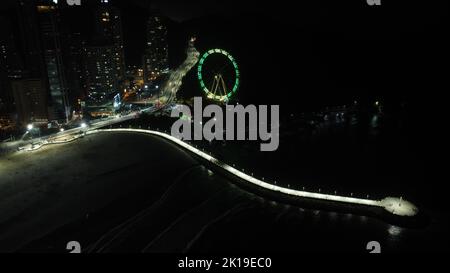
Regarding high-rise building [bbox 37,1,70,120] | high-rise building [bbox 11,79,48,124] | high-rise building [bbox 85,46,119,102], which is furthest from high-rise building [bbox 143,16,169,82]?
high-rise building [bbox 11,79,48,124]

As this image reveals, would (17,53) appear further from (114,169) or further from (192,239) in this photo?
(192,239)

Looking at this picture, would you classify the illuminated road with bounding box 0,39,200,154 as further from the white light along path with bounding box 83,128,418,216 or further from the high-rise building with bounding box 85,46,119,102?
the white light along path with bounding box 83,128,418,216

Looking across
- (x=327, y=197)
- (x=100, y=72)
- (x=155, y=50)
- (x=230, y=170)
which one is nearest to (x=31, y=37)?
(x=100, y=72)

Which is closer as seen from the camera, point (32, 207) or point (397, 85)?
point (32, 207)

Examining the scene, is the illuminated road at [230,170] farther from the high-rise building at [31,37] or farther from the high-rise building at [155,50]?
the high-rise building at [155,50]

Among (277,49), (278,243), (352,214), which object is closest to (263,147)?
(352,214)

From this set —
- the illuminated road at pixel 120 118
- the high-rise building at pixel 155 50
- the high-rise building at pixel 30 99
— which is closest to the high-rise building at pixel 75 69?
the high-rise building at pixel 30 99
